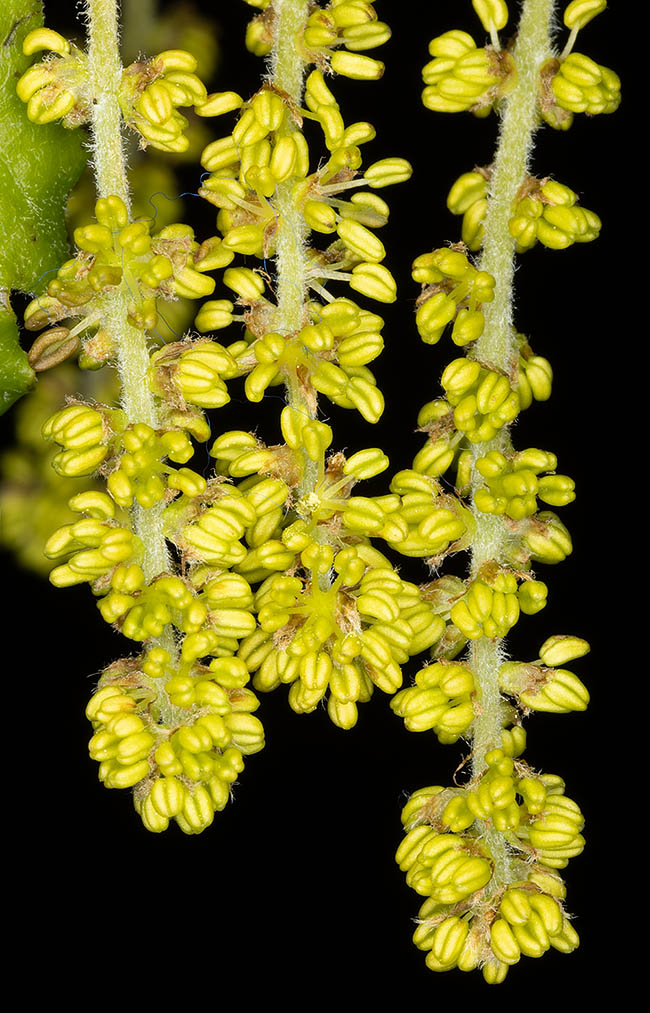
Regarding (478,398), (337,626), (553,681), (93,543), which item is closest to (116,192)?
(93,543)

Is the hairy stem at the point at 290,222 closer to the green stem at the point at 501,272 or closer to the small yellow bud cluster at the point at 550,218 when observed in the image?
the small yellow bud cluster at the point at 550,218

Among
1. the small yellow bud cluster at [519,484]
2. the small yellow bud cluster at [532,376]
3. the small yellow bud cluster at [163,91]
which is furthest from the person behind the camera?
the small yellow bud cluster at [532,376]

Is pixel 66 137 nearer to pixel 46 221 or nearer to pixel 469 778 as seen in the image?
pixel 46 221

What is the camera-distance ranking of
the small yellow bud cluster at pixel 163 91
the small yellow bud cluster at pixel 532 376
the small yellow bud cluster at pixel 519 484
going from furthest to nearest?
the small yellow bud cluster at pixel 532 376
the small yellow bud cluster at pixel 519 484
the small yellow bud cluster at pixel 163 91

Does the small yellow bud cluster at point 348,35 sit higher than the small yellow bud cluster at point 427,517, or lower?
higher

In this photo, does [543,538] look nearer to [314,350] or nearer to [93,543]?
[314,350]

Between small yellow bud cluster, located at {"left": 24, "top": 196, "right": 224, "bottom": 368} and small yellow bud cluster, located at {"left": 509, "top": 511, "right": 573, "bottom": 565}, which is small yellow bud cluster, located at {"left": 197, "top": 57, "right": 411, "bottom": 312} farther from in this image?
small yellow bud cluster, located at {"left": 509, "top": 511, "right": 573, "bottom": 565}

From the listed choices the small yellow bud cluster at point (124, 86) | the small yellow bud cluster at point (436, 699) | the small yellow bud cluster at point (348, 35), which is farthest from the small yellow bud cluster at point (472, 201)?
the small yellow bud cluster at point (436, 699)

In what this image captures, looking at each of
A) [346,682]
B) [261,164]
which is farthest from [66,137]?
[346,682]
